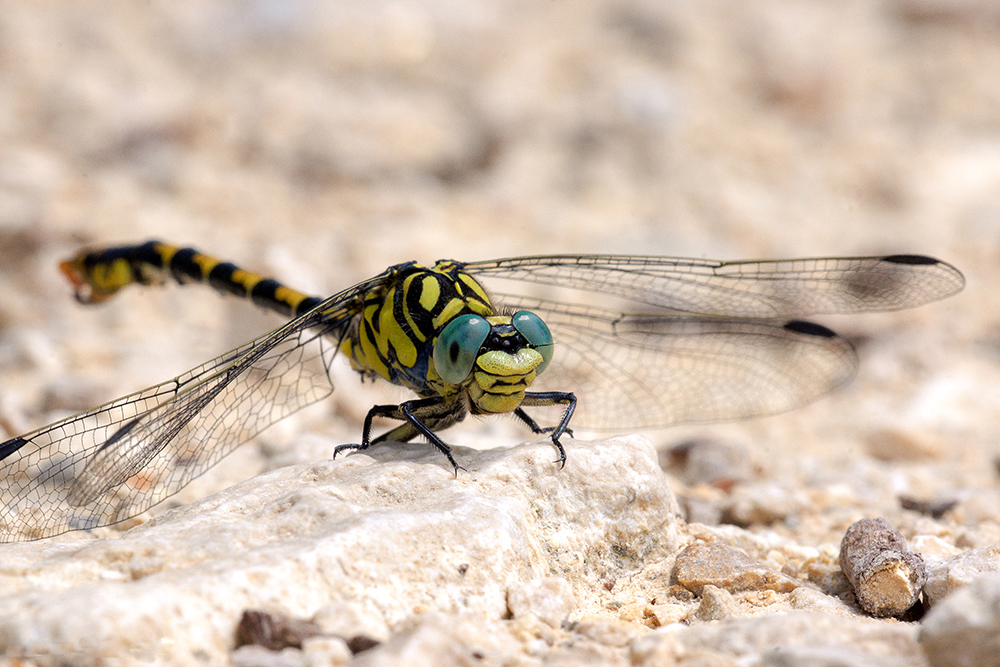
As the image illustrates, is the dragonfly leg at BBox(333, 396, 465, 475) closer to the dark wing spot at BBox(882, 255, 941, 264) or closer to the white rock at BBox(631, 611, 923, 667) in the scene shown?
the white rock at BBox(631, 611, 923, 667)

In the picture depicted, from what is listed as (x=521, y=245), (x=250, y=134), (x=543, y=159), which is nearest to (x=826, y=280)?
(x=521, y=245)

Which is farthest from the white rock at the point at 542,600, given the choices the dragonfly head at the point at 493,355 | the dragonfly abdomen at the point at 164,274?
the dragonfly abdomen at the point at 164,274

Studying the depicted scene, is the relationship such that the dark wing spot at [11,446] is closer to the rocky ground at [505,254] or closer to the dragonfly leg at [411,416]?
the rocky ground at [505,254]

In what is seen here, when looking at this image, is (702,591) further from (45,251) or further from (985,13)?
(985,13)

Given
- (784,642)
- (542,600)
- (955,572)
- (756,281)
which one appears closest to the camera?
(784,642)

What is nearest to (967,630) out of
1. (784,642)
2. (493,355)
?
(784,642)

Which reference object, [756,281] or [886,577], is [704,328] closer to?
[756,281]
